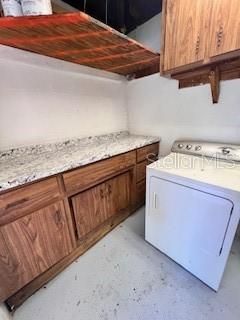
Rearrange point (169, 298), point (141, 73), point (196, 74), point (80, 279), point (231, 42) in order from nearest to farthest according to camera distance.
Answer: point (231, 42) → point (169, 298) → point (80, 279) → point (196, 74) → point (141, 73)

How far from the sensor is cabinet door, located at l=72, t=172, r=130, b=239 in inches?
56.0

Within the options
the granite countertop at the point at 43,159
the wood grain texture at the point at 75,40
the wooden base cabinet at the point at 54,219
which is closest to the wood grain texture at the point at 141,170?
the wooden base cabinet at the point at 54,219

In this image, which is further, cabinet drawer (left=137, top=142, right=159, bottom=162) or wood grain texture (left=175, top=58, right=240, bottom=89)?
cabinet drawer (left=137, top=142, right=159, bottom=162)

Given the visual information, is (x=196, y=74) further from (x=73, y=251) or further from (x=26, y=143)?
(x=73, y=251)

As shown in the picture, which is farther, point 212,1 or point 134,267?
point 134,267

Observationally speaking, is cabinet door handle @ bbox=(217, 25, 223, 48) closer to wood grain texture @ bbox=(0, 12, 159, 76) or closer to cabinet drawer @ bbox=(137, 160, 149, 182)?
wood grain texture @ bbox=(0, 12, 159, 76)

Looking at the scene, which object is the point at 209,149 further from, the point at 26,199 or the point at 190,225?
the point at 26,199

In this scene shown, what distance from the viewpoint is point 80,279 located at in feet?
4.46

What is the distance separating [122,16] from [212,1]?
3.69 ft

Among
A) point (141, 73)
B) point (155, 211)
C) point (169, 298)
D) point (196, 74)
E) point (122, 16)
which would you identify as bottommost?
point (169, 298)

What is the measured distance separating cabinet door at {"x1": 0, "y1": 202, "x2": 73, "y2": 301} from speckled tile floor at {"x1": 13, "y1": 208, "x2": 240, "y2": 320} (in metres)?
0.23

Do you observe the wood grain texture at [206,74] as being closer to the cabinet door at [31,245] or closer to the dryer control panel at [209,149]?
the dryer control panel at [209,149]

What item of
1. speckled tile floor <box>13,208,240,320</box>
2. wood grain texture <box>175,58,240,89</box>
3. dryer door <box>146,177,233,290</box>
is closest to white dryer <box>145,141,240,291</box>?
dryer door <box>146,177,233,290</box>

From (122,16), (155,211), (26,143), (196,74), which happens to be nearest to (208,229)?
(155,211)
